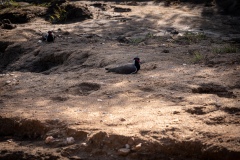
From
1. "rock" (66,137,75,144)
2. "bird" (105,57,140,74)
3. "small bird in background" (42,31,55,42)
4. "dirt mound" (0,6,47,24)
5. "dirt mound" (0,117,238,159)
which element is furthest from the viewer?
"dirt mound" (0,6,47,24)

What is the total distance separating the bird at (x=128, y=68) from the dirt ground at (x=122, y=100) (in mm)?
114

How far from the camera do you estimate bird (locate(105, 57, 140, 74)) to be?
15.8ft

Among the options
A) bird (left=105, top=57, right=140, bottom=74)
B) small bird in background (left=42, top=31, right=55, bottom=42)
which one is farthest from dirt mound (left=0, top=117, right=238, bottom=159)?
small bird in background (left=42, top=31, right=55, bottom=42)

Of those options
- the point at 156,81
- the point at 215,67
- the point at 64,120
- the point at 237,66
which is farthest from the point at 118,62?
the point at 64,120

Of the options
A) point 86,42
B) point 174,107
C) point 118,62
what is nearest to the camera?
point 174,107

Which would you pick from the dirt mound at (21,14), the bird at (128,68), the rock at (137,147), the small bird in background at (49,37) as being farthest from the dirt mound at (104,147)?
the dirt mound at (21,14)

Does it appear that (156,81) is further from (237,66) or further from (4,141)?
(4,141)

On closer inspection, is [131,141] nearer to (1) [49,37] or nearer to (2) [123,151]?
(2) [123,151]

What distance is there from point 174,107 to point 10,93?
91.7 inches

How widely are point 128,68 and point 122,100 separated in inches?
49.1

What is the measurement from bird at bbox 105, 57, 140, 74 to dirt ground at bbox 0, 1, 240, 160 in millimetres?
114

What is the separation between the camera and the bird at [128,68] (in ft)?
15.8

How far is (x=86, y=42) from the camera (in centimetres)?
728

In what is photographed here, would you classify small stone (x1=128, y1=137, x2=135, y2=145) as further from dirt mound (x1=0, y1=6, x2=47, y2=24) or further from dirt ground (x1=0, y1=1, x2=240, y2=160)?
dirt mound (x1=0, y1=6, x2=47, y2=24)
